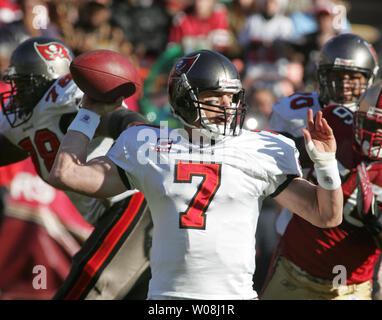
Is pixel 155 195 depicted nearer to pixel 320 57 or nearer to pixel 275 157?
pixel 275 157

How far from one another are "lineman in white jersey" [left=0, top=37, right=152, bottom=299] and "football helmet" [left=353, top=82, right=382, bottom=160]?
4.79 feet

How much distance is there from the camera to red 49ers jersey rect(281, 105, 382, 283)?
12.0 ft

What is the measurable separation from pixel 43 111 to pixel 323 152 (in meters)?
1.95

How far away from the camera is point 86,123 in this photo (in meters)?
3.22

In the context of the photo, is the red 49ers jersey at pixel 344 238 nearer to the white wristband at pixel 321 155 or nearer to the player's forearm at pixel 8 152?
the white wristband at pixel 321 155

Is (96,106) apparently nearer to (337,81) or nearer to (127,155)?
(127,155)

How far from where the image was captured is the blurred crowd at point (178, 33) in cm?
794

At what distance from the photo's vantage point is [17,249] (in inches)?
262

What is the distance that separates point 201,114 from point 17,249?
164 inches

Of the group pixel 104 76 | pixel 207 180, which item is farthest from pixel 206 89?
pixel 104 76

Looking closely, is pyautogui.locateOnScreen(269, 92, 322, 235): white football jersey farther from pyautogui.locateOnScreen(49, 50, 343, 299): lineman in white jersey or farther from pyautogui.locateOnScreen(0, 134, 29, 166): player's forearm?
pyautogui.locateOnScreen(0, 134, 29, 166): player's forearm

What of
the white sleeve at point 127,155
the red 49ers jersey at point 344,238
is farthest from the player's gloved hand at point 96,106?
the red 49ers jersey at point 344,238

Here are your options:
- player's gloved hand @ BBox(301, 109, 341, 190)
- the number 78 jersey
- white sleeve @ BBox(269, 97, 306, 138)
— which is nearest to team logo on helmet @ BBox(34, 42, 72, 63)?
the number 78 jersey

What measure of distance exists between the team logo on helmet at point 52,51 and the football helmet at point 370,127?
190 cm
